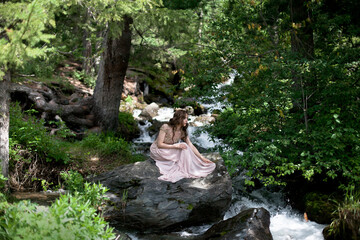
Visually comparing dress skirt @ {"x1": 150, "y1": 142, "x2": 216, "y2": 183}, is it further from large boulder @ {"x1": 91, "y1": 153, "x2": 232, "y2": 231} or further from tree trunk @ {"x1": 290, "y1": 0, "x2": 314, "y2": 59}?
tree trunk @ {"x1": 290, "y1": 0, "x2": 314, "y2": 59}

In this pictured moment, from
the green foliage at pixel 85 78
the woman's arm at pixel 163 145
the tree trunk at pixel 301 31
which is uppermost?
the tree trunk at pixel 301 31

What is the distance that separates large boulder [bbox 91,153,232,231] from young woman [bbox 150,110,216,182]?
155 mm

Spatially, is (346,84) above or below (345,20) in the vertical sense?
below

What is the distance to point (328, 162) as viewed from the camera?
599cm

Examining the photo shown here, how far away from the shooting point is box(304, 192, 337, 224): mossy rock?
6.47m

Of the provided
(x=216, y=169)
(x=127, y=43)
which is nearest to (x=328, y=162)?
(x=216, y=169)

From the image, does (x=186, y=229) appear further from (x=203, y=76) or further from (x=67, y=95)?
(x=67, y=95)

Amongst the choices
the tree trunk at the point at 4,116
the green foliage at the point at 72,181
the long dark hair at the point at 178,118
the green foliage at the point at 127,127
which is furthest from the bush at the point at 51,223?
the green foliage at the point at 127,127

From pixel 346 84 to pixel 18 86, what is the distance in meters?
10.2

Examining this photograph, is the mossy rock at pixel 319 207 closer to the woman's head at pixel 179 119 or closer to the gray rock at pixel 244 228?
the gray rock at pixel 244 228

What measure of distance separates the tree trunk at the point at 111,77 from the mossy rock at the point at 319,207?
22.4ft

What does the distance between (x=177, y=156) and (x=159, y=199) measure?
1080 mm

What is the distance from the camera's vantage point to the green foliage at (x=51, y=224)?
3.11m

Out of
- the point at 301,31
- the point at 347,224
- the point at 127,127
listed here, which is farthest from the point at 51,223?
the point at 127,127
